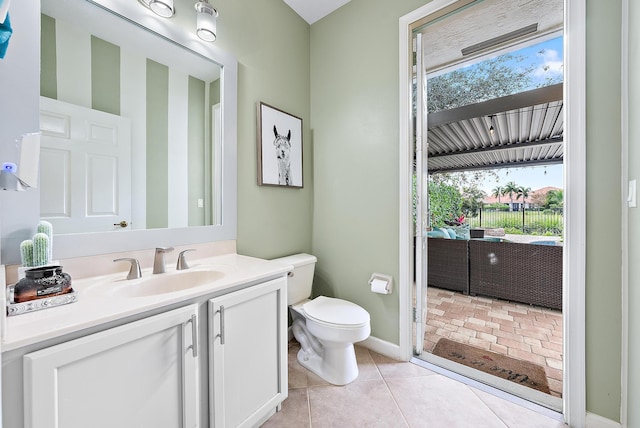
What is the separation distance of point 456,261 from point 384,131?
2295mm

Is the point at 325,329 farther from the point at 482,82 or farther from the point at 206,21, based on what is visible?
the point at 482,82

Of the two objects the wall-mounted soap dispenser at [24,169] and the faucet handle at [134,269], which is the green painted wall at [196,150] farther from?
the wall-mounted soap dispenser at [24,169]

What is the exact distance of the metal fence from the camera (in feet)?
10.8

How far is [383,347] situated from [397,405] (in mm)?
507

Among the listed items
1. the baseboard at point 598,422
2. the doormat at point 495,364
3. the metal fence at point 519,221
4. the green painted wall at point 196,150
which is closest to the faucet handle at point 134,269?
the green painted wall at point 196,150

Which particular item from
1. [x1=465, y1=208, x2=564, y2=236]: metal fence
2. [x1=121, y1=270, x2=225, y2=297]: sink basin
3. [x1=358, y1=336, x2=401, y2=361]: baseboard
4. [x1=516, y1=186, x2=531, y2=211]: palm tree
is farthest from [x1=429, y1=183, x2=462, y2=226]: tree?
[x1=121, y1=270, x2=225, y2=297]: sink basin

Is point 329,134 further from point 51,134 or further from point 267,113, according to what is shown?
point 51,134

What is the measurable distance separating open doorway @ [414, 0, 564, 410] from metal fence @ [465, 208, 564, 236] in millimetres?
18

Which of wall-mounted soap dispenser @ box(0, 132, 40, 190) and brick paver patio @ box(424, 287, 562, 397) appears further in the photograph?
brick paver patio @ box(424, 287, 562, 397)

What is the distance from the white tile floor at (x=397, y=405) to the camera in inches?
52.7

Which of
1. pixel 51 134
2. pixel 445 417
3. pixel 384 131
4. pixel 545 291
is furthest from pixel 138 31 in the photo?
pixel 545 291

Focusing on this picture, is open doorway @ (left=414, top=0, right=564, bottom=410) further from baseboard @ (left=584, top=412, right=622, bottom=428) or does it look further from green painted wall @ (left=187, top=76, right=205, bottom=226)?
green painted wall @ (left=187, top=76, right=205, bottom=226)


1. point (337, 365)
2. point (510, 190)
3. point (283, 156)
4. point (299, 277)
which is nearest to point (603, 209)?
point (337, 365)

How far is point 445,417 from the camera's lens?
137 centimetres
